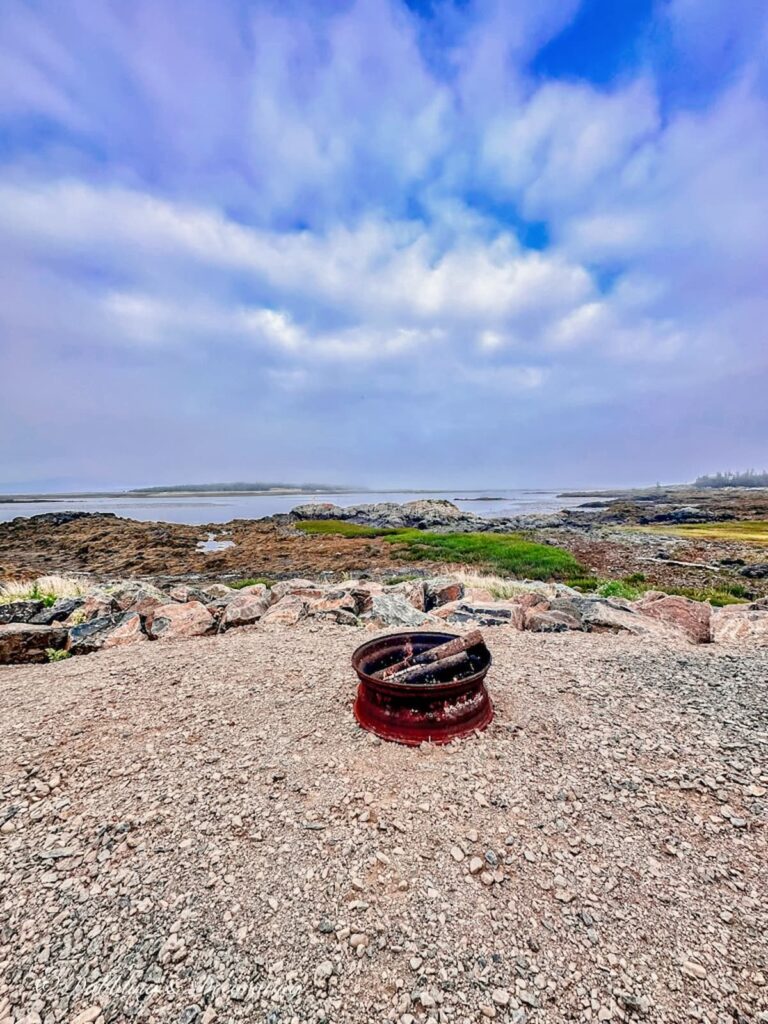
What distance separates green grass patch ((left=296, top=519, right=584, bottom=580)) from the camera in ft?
62.0

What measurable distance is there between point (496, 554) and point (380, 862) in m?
20.3

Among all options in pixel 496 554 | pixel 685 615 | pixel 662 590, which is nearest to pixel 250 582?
pixel 496 554

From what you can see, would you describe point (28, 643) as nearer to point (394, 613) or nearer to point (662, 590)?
point (394, 613)

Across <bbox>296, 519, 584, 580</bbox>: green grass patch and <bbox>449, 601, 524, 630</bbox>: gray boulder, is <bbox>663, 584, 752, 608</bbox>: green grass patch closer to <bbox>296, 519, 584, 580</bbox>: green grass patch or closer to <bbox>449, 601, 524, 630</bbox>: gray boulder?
<bbox>296, 519, 584, 580</bbox>: green grass patch

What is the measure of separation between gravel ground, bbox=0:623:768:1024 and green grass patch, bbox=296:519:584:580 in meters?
14.1

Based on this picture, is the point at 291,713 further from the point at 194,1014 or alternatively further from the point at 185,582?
the point at 185,582

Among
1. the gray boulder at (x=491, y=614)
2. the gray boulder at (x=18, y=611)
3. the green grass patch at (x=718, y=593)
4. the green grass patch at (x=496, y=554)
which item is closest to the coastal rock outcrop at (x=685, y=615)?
the gray boulder at (x=491, y=614)

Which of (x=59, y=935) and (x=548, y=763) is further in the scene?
(x=548, y=763)

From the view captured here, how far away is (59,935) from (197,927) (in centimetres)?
77

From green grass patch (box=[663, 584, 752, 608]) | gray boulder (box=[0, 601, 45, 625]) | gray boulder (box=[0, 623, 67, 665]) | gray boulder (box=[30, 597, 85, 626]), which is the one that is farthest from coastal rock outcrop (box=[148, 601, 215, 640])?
green grass patch (box=[663, 584, 752, 608])

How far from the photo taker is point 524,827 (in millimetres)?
3139

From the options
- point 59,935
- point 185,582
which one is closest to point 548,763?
point 59,935

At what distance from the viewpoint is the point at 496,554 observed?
2242 cm

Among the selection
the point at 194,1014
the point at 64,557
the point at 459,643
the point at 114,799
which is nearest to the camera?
the point at 194,1014
